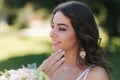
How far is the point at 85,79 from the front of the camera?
4.23 metres

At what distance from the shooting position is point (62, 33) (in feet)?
13.9

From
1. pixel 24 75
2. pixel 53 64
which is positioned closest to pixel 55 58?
pixel 53 64

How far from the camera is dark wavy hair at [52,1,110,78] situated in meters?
4.24

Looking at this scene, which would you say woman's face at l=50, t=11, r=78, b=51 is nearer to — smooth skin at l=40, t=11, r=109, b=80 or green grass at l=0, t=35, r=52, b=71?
smooth skin at l=40, t=11, r=109, b=80

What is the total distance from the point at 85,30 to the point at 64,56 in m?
0.35

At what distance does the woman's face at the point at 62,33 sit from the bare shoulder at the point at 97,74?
1.03 feet

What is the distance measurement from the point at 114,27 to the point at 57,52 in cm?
1206

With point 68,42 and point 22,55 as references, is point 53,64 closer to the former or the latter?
point 68,42

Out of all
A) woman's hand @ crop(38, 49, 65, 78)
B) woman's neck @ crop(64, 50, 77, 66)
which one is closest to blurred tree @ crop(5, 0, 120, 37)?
woman's hand @ crop(38, 49, 65, 78)

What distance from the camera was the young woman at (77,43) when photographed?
4223 millimetres

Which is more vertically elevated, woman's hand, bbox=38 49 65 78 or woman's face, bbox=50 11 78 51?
woman's face, bbox=50 11 78 51

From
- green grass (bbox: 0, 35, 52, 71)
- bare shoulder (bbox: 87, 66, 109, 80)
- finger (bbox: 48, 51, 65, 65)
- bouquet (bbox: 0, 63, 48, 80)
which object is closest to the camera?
bouquet (bbox: 0, 63, 48, 80)

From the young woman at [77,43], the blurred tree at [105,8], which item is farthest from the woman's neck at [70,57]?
the blurred tree at [105,8]

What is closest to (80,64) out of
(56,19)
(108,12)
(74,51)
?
(74,51)
